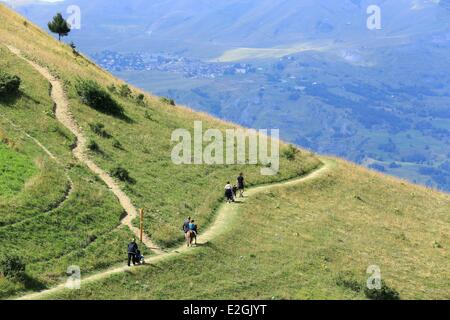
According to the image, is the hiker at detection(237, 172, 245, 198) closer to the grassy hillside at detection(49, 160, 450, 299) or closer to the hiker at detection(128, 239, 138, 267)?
the grassy hillside at detection(49, 160, 450, 299)

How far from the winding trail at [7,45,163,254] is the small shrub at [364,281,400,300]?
1416 centimetres

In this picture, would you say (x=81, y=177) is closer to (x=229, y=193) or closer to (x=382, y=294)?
(x=229, y=193)

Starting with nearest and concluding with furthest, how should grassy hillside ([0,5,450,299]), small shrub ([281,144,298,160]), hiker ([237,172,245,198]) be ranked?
grassy hillside ([0,5,450,299]), hiker ([237,172,245,198]), small shrub ([281,144,298,160])

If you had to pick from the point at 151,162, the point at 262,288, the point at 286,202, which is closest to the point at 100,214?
the point at 262,288

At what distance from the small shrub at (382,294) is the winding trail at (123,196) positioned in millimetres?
11930

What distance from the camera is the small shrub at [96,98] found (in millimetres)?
74000

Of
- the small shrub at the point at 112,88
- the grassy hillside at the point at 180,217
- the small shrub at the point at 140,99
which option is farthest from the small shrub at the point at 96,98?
the small shrub at the point at 140,99

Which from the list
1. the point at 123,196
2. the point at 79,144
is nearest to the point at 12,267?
the point at 123,196

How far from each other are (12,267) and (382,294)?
2333cm

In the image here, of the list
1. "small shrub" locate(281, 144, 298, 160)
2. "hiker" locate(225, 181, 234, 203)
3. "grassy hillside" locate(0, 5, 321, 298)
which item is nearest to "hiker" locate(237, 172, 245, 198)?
"grassy hillside" locate(0, 5, 321, 298)

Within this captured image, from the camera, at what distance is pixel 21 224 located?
134 feet

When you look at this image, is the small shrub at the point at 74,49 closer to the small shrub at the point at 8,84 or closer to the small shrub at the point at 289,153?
the small shrub at the point at 8,84

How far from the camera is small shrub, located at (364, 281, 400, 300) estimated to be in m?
42.4
